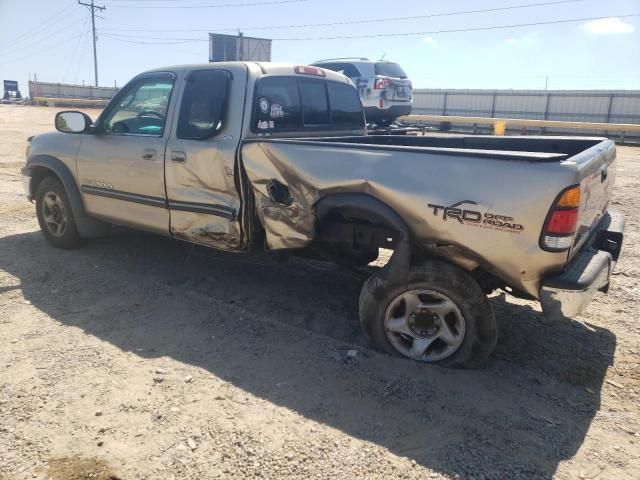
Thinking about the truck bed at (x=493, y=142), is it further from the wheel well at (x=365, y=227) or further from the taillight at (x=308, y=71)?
the taillight at (x=308, y=71)

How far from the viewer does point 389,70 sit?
14070mm

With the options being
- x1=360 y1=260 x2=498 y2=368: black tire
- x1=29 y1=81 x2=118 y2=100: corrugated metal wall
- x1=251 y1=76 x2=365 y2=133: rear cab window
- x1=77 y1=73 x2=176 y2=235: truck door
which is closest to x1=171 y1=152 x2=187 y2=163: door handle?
x1=77 y1=73 x2=176 y2=235: truck door

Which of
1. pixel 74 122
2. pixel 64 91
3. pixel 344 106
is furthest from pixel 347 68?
pixel 64 91

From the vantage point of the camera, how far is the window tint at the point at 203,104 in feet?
13.9

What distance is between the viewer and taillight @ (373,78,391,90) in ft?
44.6

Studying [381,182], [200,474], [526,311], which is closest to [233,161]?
[381,182]

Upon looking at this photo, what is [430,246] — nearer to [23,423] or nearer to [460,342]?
[460,342]

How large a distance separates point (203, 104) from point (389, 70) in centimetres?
1072

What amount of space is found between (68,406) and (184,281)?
203 centimetres

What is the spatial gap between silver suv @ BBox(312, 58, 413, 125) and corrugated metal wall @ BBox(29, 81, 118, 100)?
36.5 metres

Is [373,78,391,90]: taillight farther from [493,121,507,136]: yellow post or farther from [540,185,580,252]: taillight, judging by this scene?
[540,185,580,252]: taillight

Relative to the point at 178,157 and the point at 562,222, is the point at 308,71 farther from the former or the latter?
the point at 562,222

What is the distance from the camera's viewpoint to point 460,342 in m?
3.34

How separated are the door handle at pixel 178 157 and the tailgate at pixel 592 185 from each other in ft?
9.56
